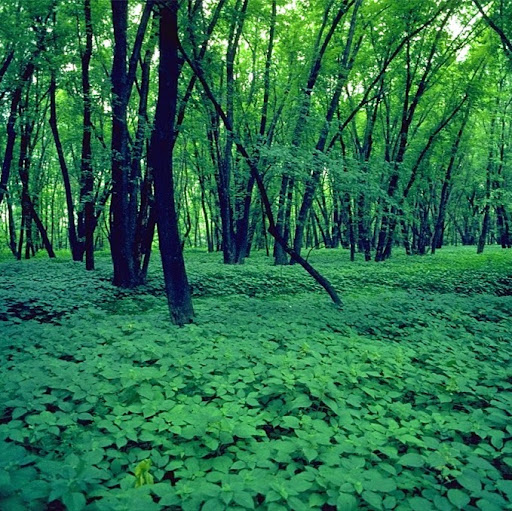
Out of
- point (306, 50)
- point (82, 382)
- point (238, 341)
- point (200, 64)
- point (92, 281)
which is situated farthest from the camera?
point (306, 50)

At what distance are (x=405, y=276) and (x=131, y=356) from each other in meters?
11.7

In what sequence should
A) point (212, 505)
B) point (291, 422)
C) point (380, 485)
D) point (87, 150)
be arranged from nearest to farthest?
1. point (212, 505)
2. point (380, 485)
3. point (291, 422)
4. point (87, 150)

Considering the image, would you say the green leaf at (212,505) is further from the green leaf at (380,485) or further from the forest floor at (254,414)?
the green leaf at (380,485)

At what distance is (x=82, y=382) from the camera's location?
3754 millimetres

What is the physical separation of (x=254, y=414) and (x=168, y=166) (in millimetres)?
5155

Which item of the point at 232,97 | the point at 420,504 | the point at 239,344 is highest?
the point at 232,97

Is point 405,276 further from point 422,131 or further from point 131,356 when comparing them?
point 422,131

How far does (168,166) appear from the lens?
720cm

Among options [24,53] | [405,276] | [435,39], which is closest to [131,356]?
[405,276]

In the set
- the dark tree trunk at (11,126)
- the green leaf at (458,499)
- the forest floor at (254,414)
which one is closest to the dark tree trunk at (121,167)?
the forest floor at (254,414)

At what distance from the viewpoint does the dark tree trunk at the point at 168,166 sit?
22.5 ft

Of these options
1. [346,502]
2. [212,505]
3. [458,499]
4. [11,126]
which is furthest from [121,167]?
[458,499]

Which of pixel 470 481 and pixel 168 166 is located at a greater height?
pixel 168 166

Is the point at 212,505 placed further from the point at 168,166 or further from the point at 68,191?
the point at 68,191
